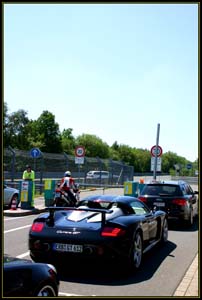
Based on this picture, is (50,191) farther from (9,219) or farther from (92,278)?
(92,278)

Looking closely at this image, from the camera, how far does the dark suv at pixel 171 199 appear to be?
511 inches

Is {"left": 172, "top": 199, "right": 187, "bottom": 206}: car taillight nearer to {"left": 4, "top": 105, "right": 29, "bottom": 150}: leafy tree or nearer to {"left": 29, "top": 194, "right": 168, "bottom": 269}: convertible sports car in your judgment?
{"left": 29, "top": 194, "right": 168, "bottom": 269}: convertible sports car

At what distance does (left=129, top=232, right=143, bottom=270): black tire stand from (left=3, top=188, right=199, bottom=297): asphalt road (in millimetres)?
137

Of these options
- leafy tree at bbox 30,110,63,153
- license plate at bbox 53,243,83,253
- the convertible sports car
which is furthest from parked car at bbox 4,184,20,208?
leafy tree at bbox 30,110,63,153

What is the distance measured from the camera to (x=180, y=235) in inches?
462


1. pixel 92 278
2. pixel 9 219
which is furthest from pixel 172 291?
pixel 9 219

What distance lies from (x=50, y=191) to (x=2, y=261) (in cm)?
1430

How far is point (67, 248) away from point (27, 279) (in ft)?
9.23

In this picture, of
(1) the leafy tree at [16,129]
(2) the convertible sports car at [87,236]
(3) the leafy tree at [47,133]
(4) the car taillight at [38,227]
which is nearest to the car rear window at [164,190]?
(2) the convertible sports car at [87,236]

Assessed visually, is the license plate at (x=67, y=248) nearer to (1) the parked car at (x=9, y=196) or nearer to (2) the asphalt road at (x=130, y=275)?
(2) the asphalt road at (x=130, y=275)

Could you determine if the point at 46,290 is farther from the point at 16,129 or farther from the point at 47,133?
the point at 47,133

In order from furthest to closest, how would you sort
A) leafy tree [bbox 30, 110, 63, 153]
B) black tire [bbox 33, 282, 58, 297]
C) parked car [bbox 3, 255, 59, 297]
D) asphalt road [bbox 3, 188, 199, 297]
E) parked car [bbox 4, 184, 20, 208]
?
1. leafy tree [bbox 30, 110, 63, 153]
2. parked car [bbox 4, 184, 20, 208]
3. asphalt road [bbox 3, 188, 199, 297]
4. black tire [bbox 33, 282, 58, 297]
5. parked car [bbox 3, 255, 59, 297]

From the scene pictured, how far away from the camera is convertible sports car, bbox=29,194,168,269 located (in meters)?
6.86

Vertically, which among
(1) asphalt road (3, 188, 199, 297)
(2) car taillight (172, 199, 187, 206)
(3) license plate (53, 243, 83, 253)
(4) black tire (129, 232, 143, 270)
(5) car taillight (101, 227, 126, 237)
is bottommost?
(1) asphalt road (3, 188, 199, 297)
